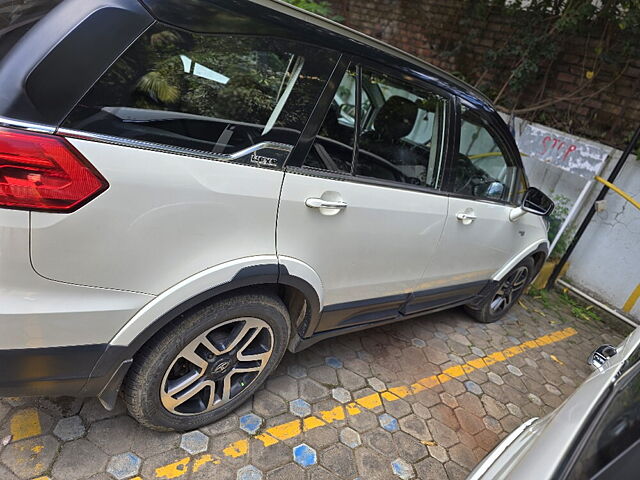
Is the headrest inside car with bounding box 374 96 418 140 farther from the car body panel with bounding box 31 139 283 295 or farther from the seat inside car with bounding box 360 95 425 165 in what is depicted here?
the car body panel with bounding box 31 139 283 295

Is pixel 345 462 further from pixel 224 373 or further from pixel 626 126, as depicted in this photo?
pixel 626 126

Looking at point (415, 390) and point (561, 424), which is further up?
point (561, 424)

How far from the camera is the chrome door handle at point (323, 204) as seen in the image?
1.76 meters

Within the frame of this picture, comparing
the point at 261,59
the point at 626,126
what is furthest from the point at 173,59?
the point at 626,126

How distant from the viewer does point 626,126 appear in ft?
16.5

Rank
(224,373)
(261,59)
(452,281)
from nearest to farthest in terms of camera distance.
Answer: (261,59), (224,373), (452,281)

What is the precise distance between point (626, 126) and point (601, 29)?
49.0 inches

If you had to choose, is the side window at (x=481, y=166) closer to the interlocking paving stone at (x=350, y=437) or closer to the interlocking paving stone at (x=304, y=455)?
the interlocking paving stone at (x=350, y=437)

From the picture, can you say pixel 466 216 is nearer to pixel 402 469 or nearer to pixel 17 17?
pixel 402 469

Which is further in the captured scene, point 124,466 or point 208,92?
point 124,466

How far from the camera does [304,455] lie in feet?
6.66

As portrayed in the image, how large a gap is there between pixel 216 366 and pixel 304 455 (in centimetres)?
64

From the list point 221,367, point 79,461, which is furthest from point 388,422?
point 79,461

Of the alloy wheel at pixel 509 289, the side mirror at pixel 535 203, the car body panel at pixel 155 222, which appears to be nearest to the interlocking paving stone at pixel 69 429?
the car body panel at pixel 155 222
